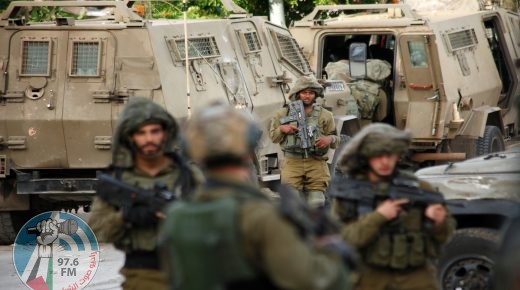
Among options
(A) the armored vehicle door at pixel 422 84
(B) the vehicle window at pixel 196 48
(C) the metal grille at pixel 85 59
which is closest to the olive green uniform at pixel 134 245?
(C) the metal grille at pixel 85 59

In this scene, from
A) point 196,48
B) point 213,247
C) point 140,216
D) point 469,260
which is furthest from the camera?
point 196,48

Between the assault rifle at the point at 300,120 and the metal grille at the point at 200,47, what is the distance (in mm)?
1384

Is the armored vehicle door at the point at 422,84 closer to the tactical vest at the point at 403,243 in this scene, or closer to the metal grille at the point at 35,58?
the metal grille at the point at 35,58

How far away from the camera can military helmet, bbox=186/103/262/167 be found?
4598 millimetres

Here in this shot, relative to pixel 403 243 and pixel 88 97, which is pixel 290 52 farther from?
pixel 403 243

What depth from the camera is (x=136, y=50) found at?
13852 mm

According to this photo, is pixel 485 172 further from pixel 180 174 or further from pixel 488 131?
pixel 488 131

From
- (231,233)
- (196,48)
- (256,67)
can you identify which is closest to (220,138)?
(231,233)

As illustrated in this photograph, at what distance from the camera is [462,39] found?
19156 millimetres

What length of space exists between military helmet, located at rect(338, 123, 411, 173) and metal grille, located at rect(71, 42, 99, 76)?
709cm

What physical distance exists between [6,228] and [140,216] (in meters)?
7.65

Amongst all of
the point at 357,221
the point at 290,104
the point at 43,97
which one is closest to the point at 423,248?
the point at 357,221

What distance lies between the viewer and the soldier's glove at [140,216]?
271 inches

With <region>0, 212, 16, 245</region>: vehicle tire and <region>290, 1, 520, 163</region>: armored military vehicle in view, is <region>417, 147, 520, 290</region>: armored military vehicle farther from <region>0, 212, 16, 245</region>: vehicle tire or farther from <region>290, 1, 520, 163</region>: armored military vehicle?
<region>290, 1, 520, 163</region>: armored military vehicle
